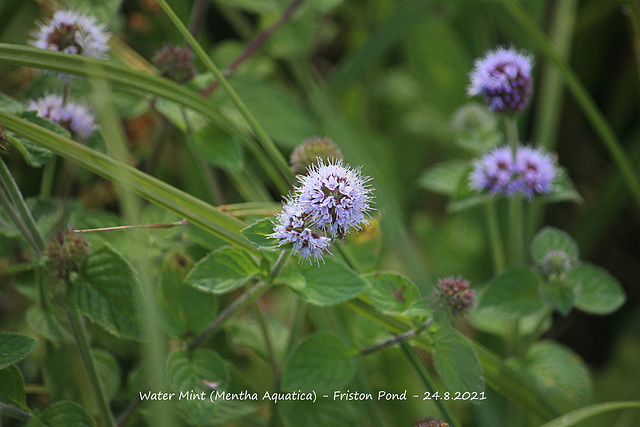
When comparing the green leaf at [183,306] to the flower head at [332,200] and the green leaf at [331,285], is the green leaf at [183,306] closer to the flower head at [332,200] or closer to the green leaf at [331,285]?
the green leaf at [331,285]

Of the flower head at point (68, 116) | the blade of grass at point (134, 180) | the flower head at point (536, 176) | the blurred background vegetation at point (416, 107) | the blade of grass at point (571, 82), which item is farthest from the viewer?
the blurred background vegetation at point (416, 107)

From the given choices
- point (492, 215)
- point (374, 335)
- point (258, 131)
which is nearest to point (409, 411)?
point (374, 335)

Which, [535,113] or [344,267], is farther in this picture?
[535,113]

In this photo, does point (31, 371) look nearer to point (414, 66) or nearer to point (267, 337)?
point (267, 337)

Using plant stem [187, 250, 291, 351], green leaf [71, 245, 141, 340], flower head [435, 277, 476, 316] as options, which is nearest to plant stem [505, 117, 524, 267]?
flower head [435, 277, 476, 316]

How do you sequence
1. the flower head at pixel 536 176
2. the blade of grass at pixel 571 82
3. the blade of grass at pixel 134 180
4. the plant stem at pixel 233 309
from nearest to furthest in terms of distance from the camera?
the blade of grass at pixel 134 180, the plant stem at pixel 233 309, the flower head at pixel 536 176, the blade of grass at pixel 571 82

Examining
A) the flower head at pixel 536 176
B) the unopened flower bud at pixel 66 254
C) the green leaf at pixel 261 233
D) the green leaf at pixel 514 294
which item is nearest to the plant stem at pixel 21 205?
the unopened flower bud at pixel 66 254

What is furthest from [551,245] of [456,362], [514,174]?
[456,362]
